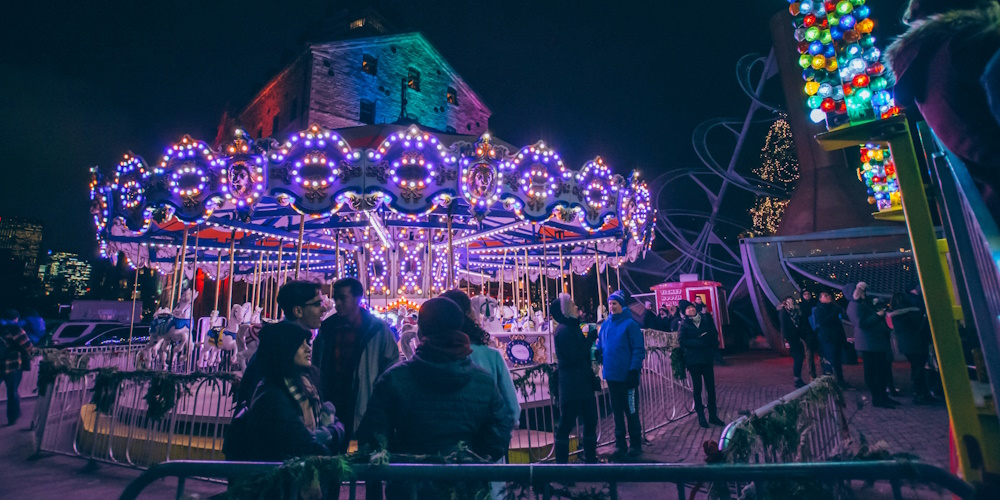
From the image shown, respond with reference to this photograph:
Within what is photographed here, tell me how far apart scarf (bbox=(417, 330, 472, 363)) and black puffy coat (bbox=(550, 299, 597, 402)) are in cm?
262

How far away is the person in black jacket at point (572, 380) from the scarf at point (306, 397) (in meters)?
2.75

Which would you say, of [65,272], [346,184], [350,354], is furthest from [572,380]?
[65,272]

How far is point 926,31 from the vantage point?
1.89 meters

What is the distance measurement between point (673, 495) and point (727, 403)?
199 inches

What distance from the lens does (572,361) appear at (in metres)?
4.66

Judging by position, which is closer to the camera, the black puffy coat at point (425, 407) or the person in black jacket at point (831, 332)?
the black puffy coat at point (425, 407)

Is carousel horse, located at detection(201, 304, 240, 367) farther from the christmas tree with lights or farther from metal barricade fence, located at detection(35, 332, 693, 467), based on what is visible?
the christmas tree with lights

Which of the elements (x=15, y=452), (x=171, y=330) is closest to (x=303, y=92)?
(x=171, y=330)

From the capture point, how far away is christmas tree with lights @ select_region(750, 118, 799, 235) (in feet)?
75.5

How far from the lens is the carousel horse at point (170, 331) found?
8820mm

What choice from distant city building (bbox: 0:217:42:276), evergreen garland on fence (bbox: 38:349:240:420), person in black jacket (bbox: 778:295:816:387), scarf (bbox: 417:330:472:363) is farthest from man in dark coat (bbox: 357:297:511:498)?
distant city building (bbox: 0:217:42:276)

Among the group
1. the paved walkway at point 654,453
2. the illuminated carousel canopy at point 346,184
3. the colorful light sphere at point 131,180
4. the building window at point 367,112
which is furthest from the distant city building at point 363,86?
the paved walkway at point 654,453

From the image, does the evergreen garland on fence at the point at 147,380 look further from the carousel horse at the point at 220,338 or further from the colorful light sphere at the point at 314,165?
the carousel horse at the point at 220,338

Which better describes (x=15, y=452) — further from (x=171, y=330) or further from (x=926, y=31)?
(x=926, y=31)
